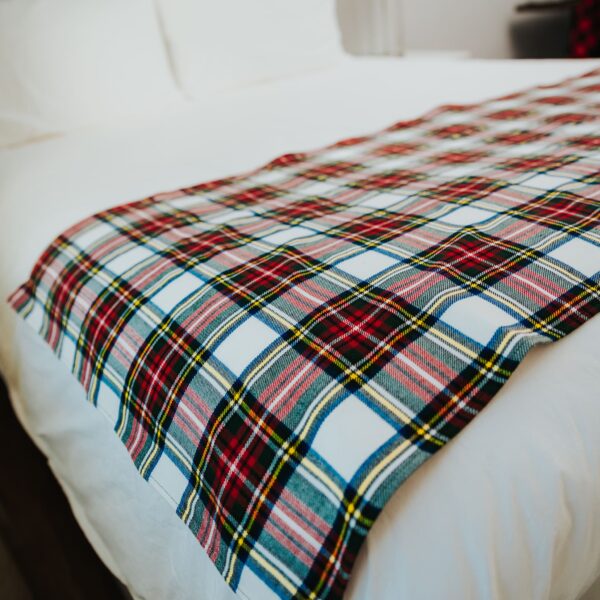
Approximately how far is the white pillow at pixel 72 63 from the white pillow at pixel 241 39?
12 cm

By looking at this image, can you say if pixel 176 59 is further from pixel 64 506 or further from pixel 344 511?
pixel 344 511

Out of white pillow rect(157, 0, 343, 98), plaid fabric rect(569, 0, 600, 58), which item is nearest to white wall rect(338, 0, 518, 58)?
plaid fabric rect(569, 0, 600, 58)

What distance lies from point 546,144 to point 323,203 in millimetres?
485

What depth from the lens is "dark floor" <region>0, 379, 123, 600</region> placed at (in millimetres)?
1053

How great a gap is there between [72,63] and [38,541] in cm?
124

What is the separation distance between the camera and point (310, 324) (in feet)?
1.98

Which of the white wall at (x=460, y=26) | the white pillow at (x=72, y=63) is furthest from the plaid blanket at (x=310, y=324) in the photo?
the white wall at (x=460, y=26)

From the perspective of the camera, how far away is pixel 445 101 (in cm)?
160

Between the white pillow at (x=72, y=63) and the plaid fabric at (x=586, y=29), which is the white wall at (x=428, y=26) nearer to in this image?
the plaid fabric at (x=586, y=29)

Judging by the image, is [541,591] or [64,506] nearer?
[541,591]

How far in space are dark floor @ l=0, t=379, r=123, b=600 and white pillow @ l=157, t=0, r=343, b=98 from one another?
4.23 feet

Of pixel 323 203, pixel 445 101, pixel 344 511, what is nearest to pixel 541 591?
pixel 344 511

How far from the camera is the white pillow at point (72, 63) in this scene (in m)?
1.48

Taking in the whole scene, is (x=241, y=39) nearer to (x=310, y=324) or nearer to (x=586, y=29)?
(x=310, y=324)
